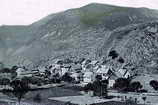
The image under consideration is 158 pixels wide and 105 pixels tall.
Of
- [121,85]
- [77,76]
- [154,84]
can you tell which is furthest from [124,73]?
[121,85]

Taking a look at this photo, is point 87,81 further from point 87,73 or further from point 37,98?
point 37,98

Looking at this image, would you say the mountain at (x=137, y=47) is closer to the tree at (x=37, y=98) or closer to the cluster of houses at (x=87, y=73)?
the cluster of houses at (x=87, y=73)

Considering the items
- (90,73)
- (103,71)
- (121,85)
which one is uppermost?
(103,71)

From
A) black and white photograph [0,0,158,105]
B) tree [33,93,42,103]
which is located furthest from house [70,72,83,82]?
tree [33,93,42,103]

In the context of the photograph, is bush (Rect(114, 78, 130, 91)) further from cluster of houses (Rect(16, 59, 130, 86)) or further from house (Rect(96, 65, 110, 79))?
house (Rect(96, 65, 110, 79))

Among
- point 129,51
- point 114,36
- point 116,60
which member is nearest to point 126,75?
point 116,60

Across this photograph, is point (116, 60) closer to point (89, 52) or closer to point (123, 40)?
point (123, 40)

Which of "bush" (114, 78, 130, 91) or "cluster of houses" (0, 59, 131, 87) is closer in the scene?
"bush" (114, 78, 130, 91)

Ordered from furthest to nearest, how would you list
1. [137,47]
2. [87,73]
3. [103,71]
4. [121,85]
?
[137,47] → [103,71] → [87,73] → [121,85]

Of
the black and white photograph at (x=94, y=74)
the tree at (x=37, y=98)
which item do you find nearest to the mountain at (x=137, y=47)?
the black and white photograph at (x=94, y=74)

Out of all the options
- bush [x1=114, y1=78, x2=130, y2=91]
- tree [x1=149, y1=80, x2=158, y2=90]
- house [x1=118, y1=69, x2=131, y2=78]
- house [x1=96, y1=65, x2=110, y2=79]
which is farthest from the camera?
house [x1=96, y1=65, x2=110, y2=79]

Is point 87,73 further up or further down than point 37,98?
further up
